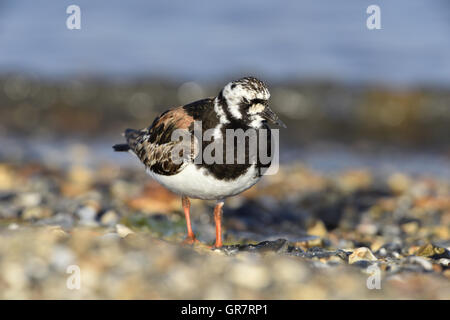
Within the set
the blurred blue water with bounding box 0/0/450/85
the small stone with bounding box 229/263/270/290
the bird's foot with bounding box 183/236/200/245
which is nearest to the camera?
the small stone with bounding box 229/263/270/290

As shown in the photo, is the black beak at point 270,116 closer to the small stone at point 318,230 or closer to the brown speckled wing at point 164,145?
the brown speckled wing at point 164,145

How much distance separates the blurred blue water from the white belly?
10.8m

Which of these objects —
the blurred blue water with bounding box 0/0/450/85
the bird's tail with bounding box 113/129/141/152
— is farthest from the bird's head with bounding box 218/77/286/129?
the blurred blue water with bounding box 0/0/450/85

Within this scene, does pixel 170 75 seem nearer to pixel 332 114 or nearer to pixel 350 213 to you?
pixel 332 114

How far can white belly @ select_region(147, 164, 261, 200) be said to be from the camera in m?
4.76

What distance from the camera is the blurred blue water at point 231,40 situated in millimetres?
16016

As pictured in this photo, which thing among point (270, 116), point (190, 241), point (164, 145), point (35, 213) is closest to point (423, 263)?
point (270, 116)

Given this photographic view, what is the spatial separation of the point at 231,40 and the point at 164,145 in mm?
13542

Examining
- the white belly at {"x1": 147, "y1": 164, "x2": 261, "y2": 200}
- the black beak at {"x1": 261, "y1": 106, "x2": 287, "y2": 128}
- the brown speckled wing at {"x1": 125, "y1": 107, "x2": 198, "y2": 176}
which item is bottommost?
the white belly at {"x1": 147, "y1": 164, "x2": 261, "y2": 200}

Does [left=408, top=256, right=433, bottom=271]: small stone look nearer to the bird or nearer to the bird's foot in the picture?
the bird

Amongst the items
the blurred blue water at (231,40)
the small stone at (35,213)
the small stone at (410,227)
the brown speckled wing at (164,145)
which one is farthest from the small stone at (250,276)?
the blurred blue water at (231,40)

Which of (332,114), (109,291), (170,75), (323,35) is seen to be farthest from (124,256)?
(323,35)

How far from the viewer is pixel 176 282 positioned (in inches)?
148

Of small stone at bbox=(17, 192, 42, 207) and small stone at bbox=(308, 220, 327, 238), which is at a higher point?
small stone at bbox=(17, 192, 42, 207)
